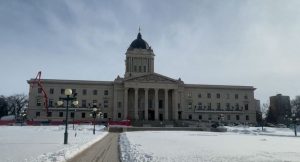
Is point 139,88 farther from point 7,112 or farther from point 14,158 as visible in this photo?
point 14,158

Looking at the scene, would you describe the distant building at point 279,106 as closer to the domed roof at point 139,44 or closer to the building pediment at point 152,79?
the building pediment at point 152,79

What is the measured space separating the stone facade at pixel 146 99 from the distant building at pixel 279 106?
20186 millimetres

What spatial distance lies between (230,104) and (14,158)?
9984 centimetres

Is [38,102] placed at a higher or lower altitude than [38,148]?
higher

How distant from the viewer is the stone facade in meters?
96.4

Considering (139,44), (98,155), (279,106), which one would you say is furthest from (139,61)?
(98,155)

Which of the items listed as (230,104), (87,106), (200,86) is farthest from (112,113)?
(230,104)

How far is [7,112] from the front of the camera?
114m

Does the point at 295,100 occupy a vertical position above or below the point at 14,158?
above

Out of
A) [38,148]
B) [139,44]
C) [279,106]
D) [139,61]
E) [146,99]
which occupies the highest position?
[139,44]

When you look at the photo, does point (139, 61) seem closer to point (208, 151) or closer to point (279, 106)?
point (279, 106)

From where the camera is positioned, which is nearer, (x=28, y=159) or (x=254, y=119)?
(x=28, y=159)

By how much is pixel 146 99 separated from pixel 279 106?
6468 cm

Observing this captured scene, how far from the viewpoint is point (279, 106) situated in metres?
131
